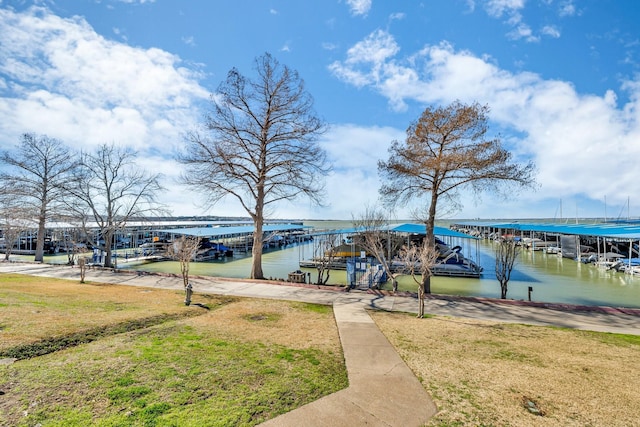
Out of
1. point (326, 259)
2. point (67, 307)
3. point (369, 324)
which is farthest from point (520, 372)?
point (326, 259)

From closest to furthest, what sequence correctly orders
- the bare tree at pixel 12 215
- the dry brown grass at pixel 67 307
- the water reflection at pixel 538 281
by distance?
the dry brown grass at pixel 67 307
the water reflection at pixel 538 281
the bare tree at pixel 12 215

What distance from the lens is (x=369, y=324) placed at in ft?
32.2

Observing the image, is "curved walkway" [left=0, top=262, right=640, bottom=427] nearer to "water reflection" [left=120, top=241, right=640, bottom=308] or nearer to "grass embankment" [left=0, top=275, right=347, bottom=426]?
"grass embankment" [left=0, top=275, right=347, bottom=426]

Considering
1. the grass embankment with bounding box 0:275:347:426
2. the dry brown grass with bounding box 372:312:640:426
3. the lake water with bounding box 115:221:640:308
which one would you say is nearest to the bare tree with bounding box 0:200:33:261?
the lake water with bounding box 115:221:640:308

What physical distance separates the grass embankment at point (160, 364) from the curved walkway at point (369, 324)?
0.39 metres

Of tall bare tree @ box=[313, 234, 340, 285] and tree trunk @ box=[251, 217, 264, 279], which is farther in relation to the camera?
tree trunk @ box=[251, 217, 264, 279]

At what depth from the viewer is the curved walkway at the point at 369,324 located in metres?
4.72

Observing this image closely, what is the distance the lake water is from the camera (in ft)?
59.6

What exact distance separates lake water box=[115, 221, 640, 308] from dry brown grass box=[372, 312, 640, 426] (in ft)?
33.0

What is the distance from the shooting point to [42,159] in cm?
2764

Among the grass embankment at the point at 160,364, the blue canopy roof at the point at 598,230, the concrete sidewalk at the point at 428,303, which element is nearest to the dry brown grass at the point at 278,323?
the grass embankment at the point at 160,364

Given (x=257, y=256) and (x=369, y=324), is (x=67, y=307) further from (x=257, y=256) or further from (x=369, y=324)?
(x=257, y=256)

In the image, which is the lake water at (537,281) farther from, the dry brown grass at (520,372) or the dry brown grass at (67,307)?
the dry brown grass at (67,307)

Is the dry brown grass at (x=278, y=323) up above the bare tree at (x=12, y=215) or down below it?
below
